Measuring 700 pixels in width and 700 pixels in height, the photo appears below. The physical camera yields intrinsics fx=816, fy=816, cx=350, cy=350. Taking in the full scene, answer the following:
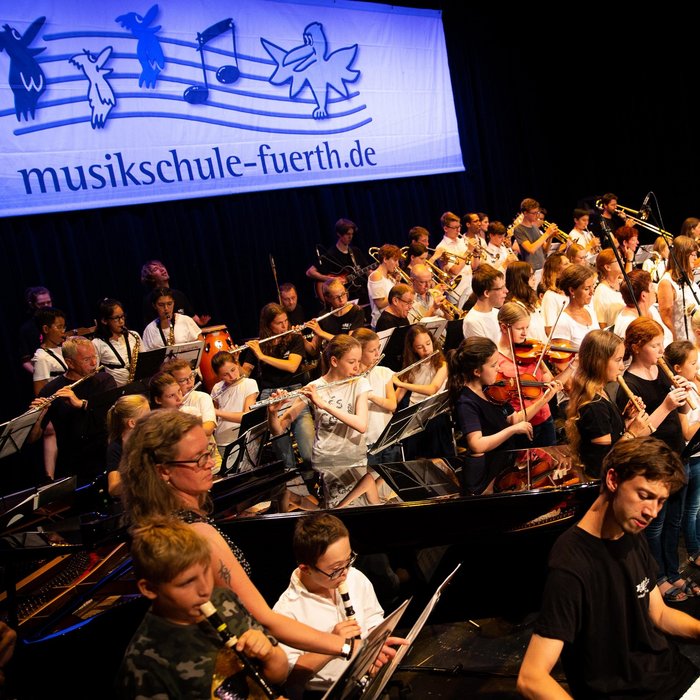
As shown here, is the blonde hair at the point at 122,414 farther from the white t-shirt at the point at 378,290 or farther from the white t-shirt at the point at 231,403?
the white t-shirt at the point at 378,290

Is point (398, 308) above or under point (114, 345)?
under

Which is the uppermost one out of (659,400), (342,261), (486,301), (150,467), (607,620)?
(342,261)

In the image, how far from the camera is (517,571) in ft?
15.5

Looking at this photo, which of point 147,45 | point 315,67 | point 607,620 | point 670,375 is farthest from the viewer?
point 315,67

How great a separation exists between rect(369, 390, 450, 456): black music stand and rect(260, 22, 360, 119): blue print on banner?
7.16 metres

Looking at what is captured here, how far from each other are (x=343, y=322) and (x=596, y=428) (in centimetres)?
440

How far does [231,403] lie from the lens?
6.10m

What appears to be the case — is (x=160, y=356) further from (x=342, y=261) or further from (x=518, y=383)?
(x=342, y=261)

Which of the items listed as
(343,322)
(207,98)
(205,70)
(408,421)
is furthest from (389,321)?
(205,70)

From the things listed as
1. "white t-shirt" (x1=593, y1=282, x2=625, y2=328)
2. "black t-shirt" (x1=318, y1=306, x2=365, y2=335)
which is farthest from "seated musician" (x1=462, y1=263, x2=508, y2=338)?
"black t-shirt" (x1=318, y1=306, x2=365, y2=335)

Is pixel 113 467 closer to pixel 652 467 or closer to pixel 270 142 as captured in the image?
pixel 652 467

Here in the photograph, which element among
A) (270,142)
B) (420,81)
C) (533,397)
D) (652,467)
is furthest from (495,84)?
(652,467)

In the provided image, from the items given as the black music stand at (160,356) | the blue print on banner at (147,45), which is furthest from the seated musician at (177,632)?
the blue print on banner at (147,45)

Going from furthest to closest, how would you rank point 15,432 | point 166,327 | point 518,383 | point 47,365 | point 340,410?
point 166,327 < point 47,365 < point 15,432 < point 340,410 < point 518,383
